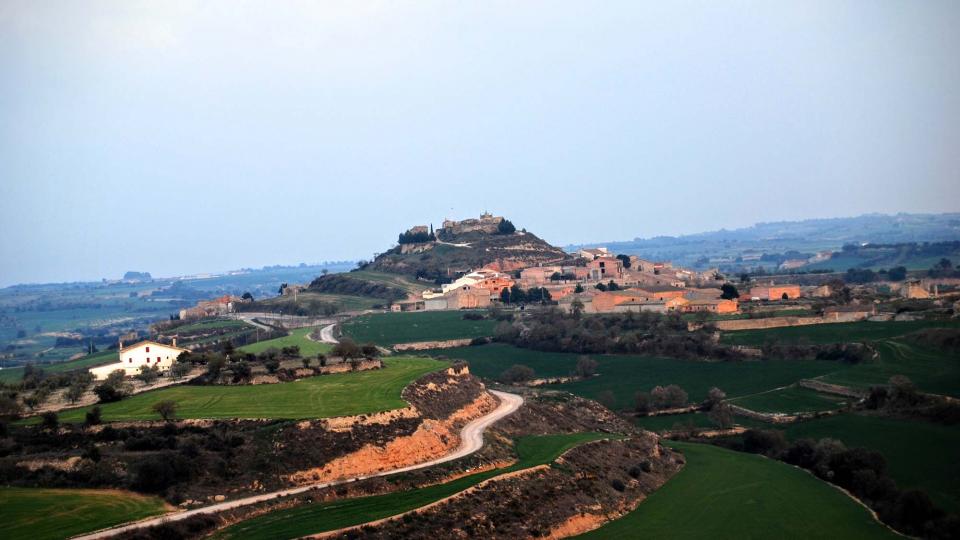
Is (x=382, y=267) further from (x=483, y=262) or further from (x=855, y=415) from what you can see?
(x=855, y=415)

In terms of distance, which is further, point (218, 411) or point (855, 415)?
point (855, 415)

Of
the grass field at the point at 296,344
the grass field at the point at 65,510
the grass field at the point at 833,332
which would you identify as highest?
the grass field at the point at 296,344

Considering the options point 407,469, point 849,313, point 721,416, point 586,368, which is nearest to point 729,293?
point 849,313

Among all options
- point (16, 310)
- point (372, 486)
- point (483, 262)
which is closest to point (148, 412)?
point (372, 486)

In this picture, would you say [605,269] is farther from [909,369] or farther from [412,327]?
[909,369]

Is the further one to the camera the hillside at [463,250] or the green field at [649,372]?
the hillside at [463,250]

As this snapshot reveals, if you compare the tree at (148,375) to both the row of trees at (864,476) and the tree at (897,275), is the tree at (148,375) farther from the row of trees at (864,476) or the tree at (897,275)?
the tree at (897,275)

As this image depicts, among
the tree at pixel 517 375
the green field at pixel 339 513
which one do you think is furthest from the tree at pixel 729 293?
the green field at pixel 339 513
